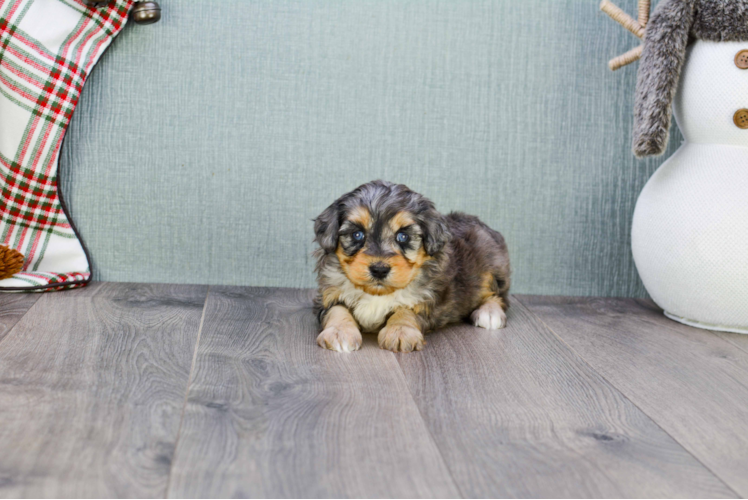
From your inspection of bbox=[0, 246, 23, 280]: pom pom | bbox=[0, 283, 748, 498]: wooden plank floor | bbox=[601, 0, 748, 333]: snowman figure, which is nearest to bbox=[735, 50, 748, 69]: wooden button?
bbox=[601, 0, 748, 333]: snowman figure

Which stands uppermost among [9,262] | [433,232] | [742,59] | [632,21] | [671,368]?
[632,21]

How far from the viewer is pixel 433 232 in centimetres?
216

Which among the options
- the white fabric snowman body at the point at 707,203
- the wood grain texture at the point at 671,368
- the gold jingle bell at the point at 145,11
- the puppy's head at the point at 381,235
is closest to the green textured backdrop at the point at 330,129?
the gold jingle bell at the point at 145,11

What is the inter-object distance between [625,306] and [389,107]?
124 cm

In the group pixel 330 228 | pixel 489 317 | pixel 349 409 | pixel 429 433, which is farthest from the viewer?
pixel 489 317

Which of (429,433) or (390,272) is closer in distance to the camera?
(429,433)

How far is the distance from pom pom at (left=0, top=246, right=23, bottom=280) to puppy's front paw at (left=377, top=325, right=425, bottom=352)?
4.53 ft

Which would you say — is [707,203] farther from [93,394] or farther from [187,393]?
[93,394]

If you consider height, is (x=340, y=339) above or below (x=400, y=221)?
below

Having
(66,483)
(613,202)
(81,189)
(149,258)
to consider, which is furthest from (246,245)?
(66,483)

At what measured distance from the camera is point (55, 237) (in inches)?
107

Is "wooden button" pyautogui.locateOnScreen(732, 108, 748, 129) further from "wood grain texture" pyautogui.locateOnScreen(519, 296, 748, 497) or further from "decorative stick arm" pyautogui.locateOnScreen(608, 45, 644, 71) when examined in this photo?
"wood grain texture" pyautogui.locateOnScreen(519, 296, 748, 497)

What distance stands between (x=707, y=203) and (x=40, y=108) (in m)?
2.37

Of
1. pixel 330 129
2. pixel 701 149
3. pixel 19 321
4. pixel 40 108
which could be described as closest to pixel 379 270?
pixel 330 129
